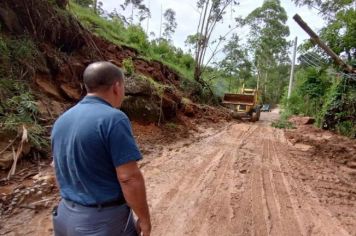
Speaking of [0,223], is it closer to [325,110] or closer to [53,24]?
[53,24]

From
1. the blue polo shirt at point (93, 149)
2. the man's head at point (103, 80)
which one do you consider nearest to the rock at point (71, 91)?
the blue polo shirt at point (93, 149)

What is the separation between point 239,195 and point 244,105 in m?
14.5

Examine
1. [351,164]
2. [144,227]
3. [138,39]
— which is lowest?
[351,164]

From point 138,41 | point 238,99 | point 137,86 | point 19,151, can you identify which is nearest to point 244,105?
point 238,99

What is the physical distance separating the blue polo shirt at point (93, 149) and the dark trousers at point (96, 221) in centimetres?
6

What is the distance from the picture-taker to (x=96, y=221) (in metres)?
1.96

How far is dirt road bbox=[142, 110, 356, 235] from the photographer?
13.9 feet

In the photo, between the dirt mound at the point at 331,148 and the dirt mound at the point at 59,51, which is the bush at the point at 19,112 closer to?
the dirt mound at the point at 59,51

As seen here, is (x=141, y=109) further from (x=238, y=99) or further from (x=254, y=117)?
(x=238, y=99)

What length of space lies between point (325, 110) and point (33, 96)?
12.5 m

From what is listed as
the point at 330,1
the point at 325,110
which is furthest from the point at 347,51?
the point at 330,1

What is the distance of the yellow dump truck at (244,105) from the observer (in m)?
18.8

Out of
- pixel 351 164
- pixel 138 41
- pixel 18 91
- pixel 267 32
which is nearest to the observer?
pixel 18 91

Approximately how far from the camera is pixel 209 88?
20.6 metres
